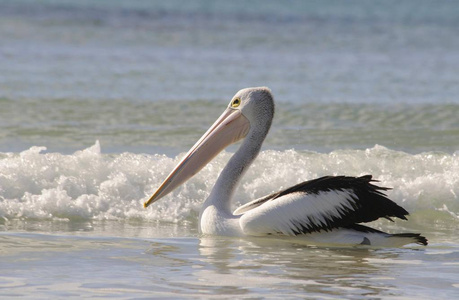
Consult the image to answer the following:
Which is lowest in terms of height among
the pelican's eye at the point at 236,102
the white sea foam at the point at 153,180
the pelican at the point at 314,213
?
the pelican at the point at 314,213

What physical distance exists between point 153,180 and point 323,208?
2347 millimetres

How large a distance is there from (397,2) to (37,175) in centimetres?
3841

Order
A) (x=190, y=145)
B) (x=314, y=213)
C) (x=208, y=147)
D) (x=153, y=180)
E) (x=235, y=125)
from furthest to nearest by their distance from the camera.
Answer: (x=190, y=145)
(x=153, y=180)
(x=235, y=125)
(x=208, y=147)
(x=314, y=213)

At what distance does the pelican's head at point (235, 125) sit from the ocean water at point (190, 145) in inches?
21.7

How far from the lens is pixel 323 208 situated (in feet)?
20.7

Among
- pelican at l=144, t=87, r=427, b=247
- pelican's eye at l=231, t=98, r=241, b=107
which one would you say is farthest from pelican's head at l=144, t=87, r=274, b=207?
pelican at l=144, t=87, r=427, b=247

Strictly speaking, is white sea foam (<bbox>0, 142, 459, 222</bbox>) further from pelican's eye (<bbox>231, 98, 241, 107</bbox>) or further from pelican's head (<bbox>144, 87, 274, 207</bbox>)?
pelican's eye (<bbox>231, 98, 241, 107</bbox>)

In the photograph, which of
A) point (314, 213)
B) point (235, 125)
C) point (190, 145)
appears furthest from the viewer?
point (190, 145)

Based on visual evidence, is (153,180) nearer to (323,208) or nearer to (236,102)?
(236,102)

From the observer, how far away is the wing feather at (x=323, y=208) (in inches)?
247

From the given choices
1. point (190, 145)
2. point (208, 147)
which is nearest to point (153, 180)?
point (208, 147)

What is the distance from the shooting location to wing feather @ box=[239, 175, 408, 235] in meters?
6.27

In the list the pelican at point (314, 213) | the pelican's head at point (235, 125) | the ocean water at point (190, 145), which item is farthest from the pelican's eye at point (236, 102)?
the ocean water at point (190, 145)

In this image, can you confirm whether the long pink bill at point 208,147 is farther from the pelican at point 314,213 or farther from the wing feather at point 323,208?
the wing feather at point 323,208
